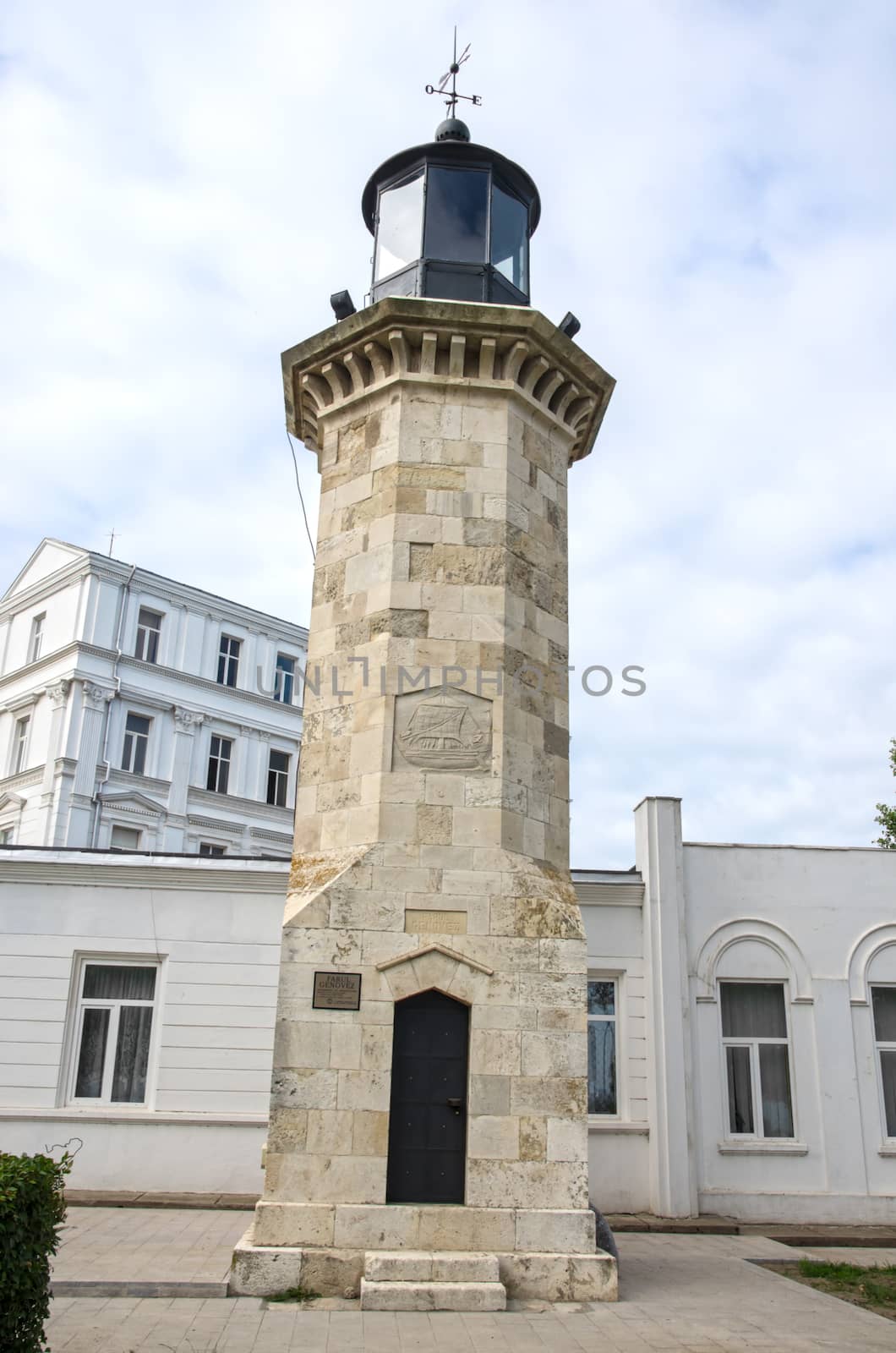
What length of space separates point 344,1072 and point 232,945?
5.13 metres

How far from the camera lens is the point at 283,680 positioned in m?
31.6

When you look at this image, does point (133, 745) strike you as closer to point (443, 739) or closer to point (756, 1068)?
point (756, 1068)

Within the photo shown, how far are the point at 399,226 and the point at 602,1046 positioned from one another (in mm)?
9905

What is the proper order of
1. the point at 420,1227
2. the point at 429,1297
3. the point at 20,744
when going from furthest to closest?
the point at 20,744
the point at 420,1227
the point at 429,1297

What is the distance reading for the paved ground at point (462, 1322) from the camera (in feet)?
22.1

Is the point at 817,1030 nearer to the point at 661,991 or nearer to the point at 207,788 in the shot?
the point at 661,991

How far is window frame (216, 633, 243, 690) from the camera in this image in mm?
30109

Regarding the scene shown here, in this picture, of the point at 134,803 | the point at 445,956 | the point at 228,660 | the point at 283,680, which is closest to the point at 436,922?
the point at 445,956

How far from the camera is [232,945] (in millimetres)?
13156

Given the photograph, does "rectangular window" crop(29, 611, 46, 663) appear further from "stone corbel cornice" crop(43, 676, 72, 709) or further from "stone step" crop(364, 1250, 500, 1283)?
"stone step" crop(364, 1250, 500, 1283)

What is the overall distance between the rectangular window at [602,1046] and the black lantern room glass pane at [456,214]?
28.4ft

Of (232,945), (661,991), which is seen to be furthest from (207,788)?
(661,991)

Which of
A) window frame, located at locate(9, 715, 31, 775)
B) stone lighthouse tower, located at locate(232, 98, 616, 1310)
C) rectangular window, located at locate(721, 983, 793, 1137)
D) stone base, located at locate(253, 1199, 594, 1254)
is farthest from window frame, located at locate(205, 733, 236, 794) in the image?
stone base, located at locate(253, 1199, 594, 1254)

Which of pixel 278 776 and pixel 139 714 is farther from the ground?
pixel 139 714
